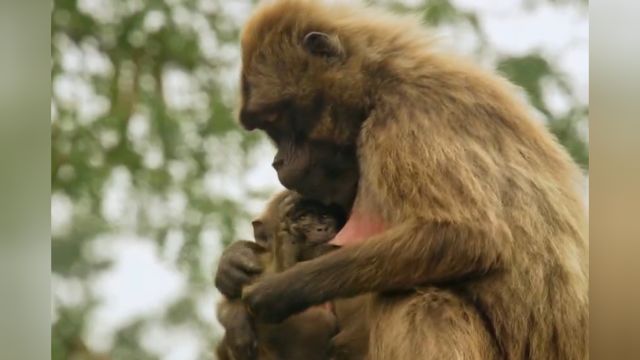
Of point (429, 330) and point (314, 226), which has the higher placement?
point (314, 226)

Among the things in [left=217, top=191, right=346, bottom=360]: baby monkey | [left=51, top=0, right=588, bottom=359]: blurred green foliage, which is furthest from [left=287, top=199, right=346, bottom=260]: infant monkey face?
[left=51, top=0, right=588, bottom=359]: blurred green foliage

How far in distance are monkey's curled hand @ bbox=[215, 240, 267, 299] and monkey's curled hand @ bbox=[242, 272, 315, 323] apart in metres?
0.03

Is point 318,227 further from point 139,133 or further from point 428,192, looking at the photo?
point 139,133

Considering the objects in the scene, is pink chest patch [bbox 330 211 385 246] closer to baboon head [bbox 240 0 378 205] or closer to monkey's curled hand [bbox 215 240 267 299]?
baboon head [bbox 240 0 378 205]

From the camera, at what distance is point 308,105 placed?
63.8 inches

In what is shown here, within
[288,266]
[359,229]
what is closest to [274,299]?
[288,266]

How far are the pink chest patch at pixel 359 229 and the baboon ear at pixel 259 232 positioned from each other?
13 centimetres

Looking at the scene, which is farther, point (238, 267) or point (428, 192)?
point (238, 267)

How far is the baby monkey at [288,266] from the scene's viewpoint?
159 cm

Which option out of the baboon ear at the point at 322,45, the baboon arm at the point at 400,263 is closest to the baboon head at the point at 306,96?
the baboon ear at the point at 322,45

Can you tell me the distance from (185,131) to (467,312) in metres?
0.61

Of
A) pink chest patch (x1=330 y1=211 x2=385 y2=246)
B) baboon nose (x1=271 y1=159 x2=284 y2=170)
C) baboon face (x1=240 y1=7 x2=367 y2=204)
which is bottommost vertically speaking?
pink chest patch (x1=330 y1=211 x2=385 y2=246)

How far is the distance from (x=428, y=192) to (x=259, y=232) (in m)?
0.32

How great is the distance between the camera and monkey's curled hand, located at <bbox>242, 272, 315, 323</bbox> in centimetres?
158
